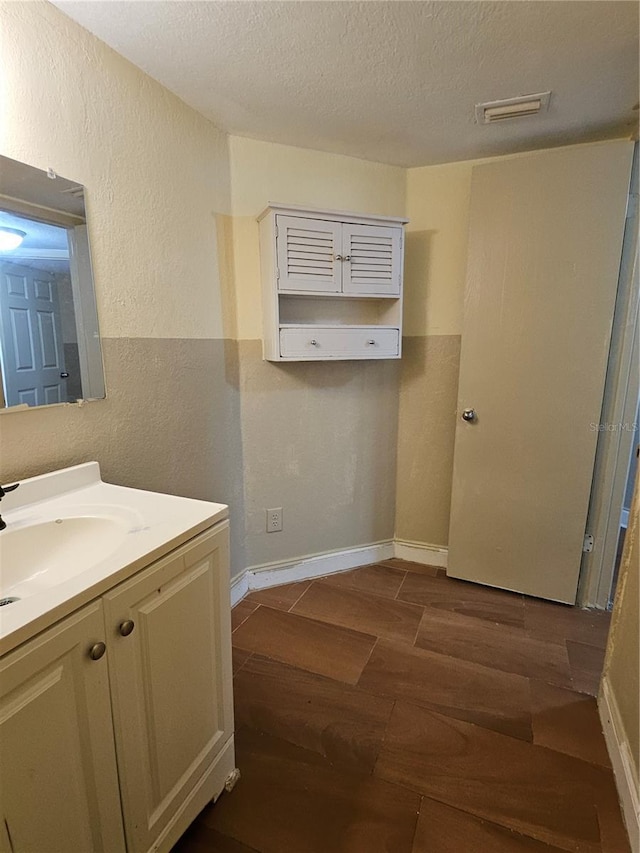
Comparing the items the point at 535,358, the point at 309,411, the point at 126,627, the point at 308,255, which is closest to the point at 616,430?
the point at 535,358

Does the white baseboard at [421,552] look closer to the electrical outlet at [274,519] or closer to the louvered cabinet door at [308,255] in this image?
the electrical outlet at [274,519]

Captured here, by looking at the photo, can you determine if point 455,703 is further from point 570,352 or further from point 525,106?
point 525,106

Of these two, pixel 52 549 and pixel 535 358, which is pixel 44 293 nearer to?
pixel 52 549

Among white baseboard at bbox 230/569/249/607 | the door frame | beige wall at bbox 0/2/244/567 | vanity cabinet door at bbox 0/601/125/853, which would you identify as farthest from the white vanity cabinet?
the door frame

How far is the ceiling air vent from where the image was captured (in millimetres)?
1550

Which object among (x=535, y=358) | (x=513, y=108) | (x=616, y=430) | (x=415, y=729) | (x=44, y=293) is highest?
(x=513, y=108)

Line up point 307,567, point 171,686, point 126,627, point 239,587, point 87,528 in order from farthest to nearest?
1. point 307,567
2. point 239,587
3. point 87,528
4. point 171,686
5. point 126,627

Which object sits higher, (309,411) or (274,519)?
(309,411)

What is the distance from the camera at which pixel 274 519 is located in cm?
220

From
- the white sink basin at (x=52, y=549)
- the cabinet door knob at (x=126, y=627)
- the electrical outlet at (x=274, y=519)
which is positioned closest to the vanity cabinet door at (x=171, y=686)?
the cabinet door knob at (x=126, y=627)

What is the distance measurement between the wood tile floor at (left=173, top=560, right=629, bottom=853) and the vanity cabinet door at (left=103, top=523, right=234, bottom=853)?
0.22 metres

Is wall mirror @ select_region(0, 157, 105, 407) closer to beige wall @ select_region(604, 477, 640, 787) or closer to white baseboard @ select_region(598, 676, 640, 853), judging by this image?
beige wall @ select_region(604, 477, 640, 787)

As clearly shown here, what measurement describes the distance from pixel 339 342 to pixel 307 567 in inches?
47.8

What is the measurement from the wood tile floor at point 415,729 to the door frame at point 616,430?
20cm
